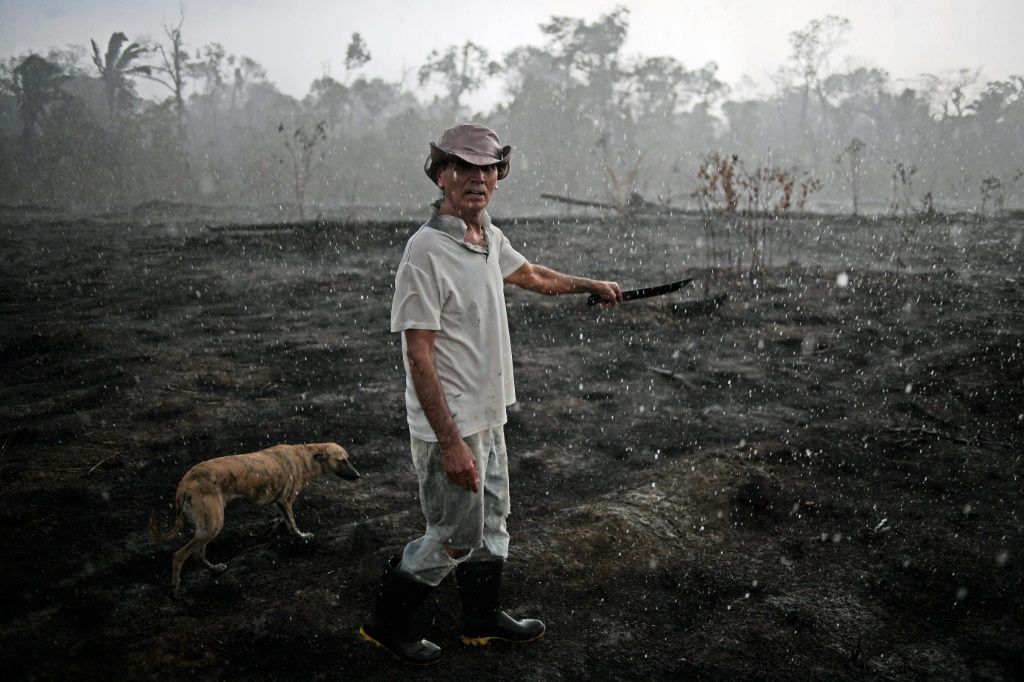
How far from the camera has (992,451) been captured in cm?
438

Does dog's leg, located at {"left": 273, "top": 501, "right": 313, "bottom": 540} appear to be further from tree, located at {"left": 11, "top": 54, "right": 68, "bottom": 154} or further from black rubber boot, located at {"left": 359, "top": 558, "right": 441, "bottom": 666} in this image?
tree, located at {"left": 11, "top": 54, "right": 68, "bottom": 154}

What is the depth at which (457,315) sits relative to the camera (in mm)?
2107

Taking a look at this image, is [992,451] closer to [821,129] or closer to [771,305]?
[771,305]

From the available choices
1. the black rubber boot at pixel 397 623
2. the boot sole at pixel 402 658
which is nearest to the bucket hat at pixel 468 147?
the black rubber boot at pixel 397 623

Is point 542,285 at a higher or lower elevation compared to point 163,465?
higher

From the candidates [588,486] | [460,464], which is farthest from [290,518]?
[588,486]

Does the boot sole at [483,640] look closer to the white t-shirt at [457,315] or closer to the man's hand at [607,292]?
the white t-shirt at [457,315]

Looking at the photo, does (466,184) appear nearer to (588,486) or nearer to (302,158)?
(588,486)

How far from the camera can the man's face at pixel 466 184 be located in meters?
2.09

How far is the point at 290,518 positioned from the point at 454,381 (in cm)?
166

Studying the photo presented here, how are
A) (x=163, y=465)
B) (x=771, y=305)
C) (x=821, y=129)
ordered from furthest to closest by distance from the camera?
(x=821, y=129) → (x=771, y=305) → (x=163, y=465)

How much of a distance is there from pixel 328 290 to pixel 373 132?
32392mm

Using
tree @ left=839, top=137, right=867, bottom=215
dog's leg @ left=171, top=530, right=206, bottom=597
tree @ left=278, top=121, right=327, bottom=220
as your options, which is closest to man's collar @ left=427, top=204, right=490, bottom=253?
dog's leg @ left=171, top=530, right=206, bottom=597

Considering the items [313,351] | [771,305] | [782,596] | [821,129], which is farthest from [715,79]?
[782,596]
